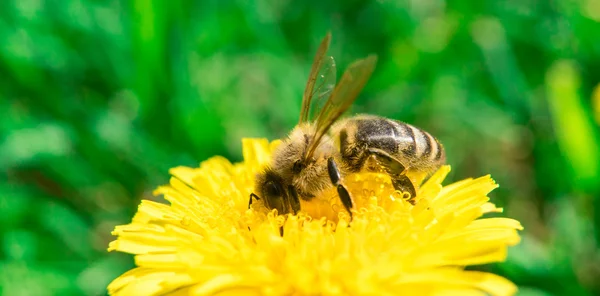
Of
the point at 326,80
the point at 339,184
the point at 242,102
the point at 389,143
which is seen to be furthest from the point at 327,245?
the point at 242,102

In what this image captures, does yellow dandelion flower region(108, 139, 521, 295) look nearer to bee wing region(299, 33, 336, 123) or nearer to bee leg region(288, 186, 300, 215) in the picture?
bee leg region(288, 186, 300, 215)

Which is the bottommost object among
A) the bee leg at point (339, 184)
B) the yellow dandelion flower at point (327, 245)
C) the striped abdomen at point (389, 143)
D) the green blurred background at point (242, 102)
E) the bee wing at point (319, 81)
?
the yellow dandelion flower at point (327, 245)

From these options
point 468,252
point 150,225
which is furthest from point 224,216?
point 468,252

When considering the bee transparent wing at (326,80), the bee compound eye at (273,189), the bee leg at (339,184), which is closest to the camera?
the bee leg at (339,184)

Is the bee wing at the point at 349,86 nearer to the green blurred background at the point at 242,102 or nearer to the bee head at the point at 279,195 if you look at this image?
the bee head at the point at 279,195

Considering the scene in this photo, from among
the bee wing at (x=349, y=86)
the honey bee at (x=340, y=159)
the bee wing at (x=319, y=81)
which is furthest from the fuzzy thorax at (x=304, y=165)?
the bee wing at (x=319, y=81)

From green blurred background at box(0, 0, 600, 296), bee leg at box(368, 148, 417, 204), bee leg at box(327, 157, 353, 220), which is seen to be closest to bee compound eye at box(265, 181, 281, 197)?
bee leg at box(327, 157, 353, 220)

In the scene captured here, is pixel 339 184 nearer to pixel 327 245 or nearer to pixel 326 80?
pixel 327 245

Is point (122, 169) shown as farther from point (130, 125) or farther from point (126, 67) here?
point (126, 67)
